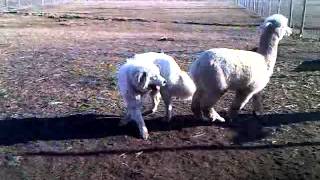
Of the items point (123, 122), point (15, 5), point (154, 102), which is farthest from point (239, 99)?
point (15, 5)

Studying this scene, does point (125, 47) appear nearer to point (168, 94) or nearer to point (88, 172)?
point (168, 94)

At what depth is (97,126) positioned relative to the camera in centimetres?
738

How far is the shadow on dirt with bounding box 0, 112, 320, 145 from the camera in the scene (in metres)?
6.98

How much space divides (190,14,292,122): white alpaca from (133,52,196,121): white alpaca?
16cm

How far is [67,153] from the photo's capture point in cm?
636

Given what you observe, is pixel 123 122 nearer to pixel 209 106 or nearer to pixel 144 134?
pixel 144 134

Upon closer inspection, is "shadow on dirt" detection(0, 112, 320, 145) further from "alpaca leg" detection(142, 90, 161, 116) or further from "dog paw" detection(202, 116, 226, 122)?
"alpaca leg" detection(142, 90, 161, 116)

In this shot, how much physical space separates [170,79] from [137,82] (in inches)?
25.4

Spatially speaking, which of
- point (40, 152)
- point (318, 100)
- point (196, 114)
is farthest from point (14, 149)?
point (318, 100)

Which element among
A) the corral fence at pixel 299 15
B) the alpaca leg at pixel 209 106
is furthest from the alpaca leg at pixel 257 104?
the corral fence at pixel 299 15

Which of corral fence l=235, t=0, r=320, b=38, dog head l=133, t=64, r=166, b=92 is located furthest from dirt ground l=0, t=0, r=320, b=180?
corral fence l=235, t=0, r=320, b=38

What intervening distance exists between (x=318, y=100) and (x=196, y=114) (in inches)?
89.8

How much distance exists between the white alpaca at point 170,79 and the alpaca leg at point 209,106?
0.20m

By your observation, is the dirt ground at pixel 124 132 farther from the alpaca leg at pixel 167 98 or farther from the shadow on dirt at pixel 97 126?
the alpaca leg at pixel 167 98
